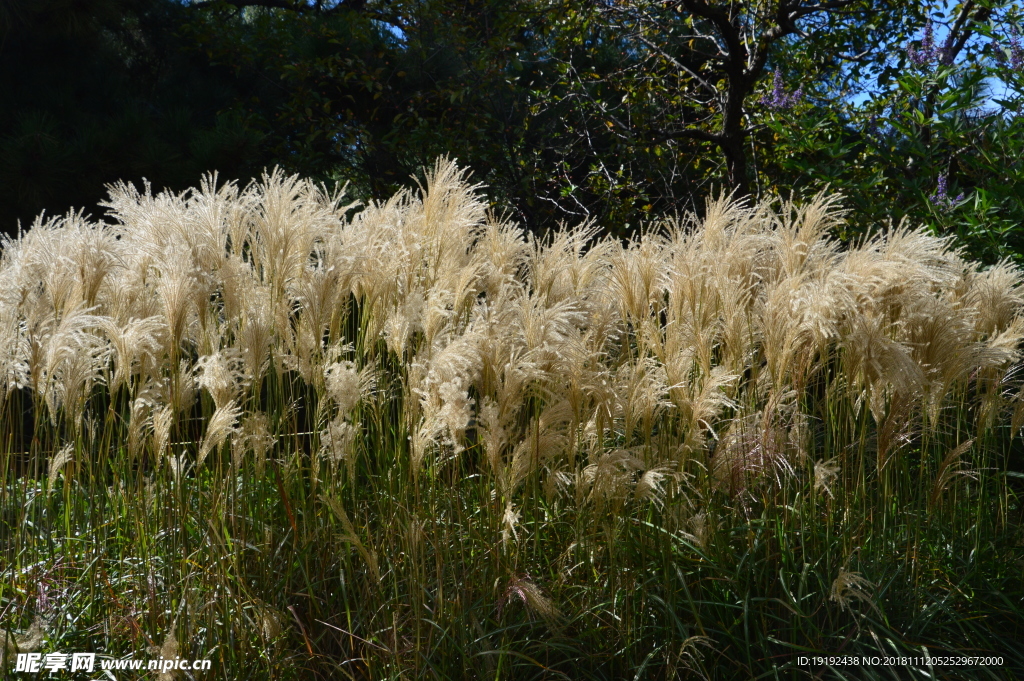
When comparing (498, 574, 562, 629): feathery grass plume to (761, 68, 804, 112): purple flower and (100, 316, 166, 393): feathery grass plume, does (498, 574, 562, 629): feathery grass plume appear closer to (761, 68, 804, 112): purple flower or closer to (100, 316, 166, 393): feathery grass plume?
(100, 316, 166, 393): feathery grass plume

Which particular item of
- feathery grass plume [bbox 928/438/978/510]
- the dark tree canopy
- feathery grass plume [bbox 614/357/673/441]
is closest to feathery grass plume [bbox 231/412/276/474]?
feathery grass plume [bbox 614/357/673/441]

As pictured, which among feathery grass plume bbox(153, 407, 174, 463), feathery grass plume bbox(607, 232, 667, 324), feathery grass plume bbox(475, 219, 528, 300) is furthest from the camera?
feathery grass plume bbox(475, 219, 528, 300)

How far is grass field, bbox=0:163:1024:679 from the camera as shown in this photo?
2510 millimetres

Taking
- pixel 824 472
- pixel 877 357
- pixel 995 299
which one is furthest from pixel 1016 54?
pixel 824 472

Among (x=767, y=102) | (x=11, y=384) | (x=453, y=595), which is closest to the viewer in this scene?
(x=453, y=595)

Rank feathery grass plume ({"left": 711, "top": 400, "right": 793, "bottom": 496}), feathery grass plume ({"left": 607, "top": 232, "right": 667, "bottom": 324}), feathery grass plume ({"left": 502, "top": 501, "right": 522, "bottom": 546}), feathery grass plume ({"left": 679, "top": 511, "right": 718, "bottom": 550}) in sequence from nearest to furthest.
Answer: feathery grass plume ({"left": 502, "top": 501, "right": 522, "bottom": 546}) < feathery grass plume ({"left": 679, "top": 511, "right": 718, "bottom": 550}) < feathery grass plume ({"left": 711, "top": 400, "right": 793, "bottom": 496}) < feathery grass plume ({"left": 607, "top": 232, "right": 667, "bottom": 324})

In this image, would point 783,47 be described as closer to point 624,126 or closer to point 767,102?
point 767,102

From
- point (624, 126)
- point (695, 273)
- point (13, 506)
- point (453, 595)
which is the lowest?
point (453, 595)

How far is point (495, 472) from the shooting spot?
2.50 metres

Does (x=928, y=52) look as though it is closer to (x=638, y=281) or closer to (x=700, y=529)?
(x=638, y=281)

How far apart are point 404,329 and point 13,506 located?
68.2 inches

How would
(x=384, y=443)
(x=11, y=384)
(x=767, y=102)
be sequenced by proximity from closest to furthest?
1. (x=11, y=384)
2. (x=384, y=443)
3. (x=767, y=102)

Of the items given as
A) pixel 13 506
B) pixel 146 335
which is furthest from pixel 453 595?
pixel 13 506

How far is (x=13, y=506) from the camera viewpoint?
123 inches
